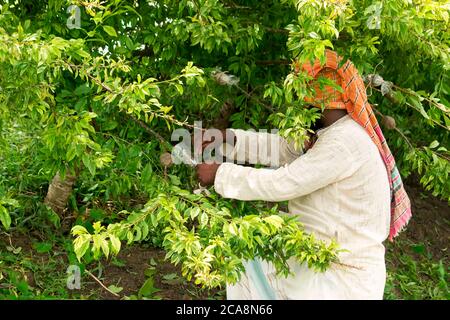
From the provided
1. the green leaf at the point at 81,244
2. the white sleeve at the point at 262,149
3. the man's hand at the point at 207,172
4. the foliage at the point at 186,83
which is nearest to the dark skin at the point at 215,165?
the man's hand at the point at 207,172

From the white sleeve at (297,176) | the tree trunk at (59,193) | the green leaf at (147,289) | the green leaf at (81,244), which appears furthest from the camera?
the tree trunk at (59,193)

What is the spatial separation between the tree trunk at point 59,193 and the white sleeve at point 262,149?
1.10 m

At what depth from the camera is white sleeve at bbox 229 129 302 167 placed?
11.1 ft

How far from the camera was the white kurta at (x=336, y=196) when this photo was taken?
300 centimetres

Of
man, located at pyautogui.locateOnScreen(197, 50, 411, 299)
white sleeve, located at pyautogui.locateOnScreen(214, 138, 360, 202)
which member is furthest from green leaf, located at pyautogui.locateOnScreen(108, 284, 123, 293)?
white sleeve, located at pyautogui.locateOnScreen(214, 138, 360, 202)

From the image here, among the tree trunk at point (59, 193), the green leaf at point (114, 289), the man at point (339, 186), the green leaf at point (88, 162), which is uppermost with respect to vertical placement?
the green leaf at point (88, 162)

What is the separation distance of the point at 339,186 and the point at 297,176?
0.21m

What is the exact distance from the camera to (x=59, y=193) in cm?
416

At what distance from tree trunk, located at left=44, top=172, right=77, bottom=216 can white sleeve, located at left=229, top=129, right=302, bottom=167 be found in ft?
3.60

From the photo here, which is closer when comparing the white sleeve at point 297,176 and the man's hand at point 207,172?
the white sleeve at point 297,176

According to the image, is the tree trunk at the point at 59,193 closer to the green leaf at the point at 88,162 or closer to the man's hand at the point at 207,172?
the man's hand at the point at 207,172

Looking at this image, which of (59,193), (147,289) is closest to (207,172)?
(147,289)

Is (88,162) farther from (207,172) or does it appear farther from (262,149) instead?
(262,149)

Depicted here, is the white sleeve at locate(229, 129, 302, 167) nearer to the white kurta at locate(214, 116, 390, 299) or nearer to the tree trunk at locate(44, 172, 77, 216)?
the white kurta at locate(214, 116, 390, 299)
